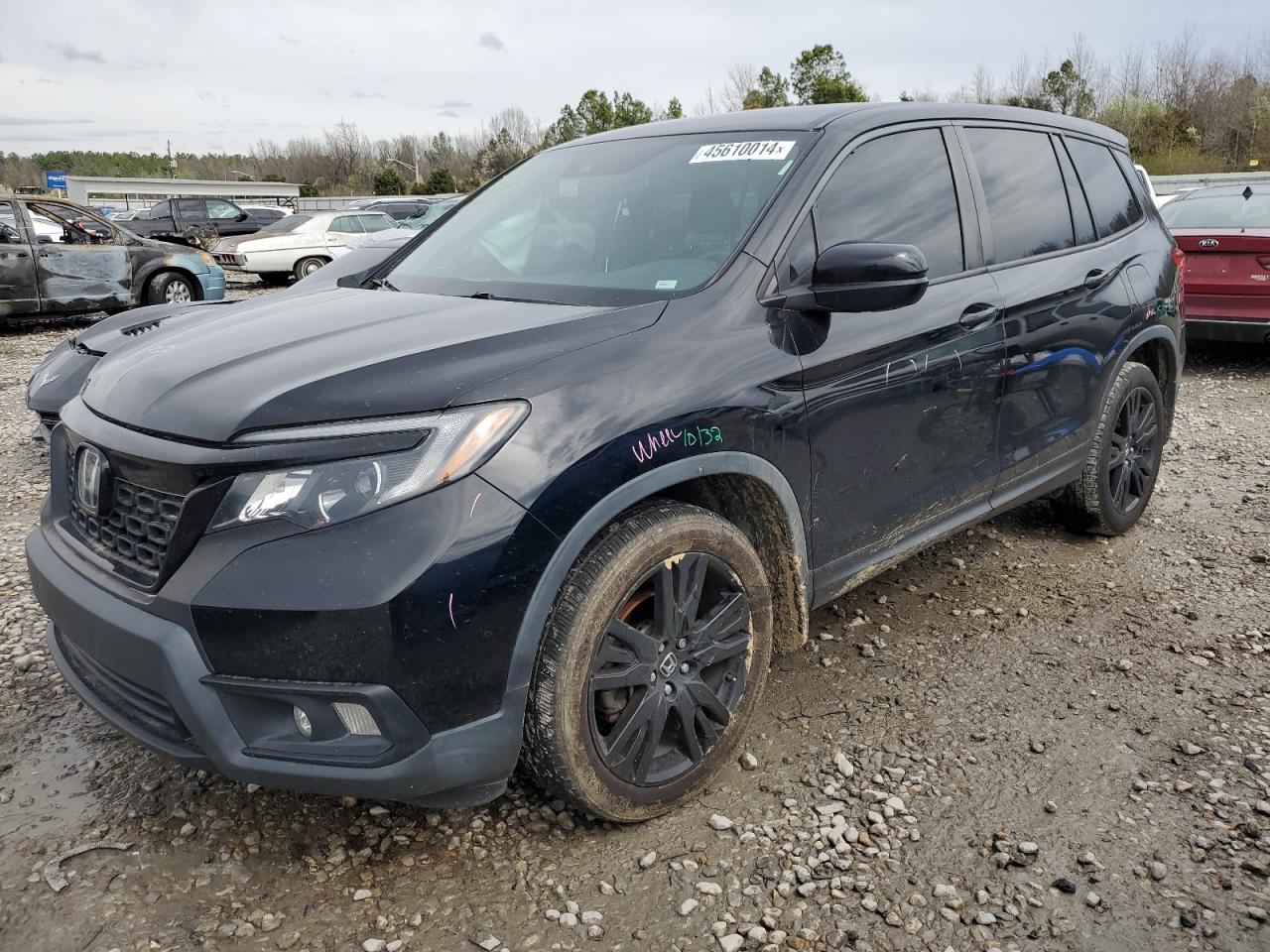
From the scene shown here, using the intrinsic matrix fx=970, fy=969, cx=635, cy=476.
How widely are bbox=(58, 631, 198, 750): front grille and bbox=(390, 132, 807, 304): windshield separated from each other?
1.41 metres

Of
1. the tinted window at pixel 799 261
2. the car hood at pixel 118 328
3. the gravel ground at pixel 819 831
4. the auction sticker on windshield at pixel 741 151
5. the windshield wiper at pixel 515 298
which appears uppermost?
the auction sticker on windshield at pixel 741 151

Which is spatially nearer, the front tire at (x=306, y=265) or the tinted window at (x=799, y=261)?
the tinted window at (x=799, y=261)

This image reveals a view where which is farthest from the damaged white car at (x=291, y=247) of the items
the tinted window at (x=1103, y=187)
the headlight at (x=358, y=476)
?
the headlight at (x=358, y=476)

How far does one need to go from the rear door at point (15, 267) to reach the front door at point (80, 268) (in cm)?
10

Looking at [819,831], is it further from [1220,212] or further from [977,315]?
[1220,212]

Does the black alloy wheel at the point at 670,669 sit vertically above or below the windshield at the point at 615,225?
below

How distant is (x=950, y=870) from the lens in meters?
2.38

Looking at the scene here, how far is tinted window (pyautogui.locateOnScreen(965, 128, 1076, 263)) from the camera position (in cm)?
354

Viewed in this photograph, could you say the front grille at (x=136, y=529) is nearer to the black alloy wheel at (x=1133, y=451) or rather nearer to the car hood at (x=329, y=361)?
the car hood at (x=329, y=361)

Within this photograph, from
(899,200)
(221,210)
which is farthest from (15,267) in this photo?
(221,210)

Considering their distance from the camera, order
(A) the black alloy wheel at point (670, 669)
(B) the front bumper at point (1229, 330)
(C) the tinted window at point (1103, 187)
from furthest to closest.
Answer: (B) the front bumper at point (1229, 330) → (C) the tinted window at point (1103, 187) → (A) the black alloy wheel at point (670, 669)

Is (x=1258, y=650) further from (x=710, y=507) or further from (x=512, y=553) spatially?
(x=512, y=553)

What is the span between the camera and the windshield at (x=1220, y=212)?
326 inches

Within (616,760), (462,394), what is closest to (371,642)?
(462,394)
